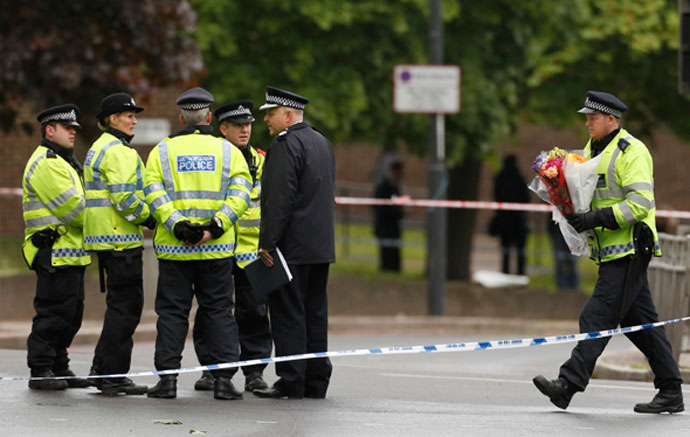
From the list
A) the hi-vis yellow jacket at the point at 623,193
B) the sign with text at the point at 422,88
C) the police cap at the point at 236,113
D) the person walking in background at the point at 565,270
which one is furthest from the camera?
the person walking in background at the point at 565,270

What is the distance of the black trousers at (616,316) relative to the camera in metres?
8.82

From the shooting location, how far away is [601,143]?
29.7ft

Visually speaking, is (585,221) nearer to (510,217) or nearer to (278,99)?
(278,99)

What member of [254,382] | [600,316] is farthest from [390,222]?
[600,316]

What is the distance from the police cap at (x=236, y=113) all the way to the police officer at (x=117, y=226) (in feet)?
2.27

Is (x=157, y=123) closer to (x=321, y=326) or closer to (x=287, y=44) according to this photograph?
(x=287, y=44)

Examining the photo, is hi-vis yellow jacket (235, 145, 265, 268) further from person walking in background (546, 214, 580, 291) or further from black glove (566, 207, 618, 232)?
person walking in background (546, 214, 580, 291)

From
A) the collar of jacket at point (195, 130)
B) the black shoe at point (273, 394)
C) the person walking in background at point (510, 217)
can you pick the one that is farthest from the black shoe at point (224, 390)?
the person walking in background at point (510, 217)

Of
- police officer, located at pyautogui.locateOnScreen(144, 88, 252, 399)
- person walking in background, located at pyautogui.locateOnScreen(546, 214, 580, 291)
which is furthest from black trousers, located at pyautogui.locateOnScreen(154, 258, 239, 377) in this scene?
person walking in background, located at pyautogui.locateOnScreen(546, 214, 580, 291)

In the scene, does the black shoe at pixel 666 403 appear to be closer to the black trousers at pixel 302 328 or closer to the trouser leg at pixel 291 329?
the black trousers at pixel 302 328

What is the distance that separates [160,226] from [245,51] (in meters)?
10.9

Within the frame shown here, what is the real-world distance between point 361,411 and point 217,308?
1.12 m

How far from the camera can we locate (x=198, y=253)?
29.8 feet

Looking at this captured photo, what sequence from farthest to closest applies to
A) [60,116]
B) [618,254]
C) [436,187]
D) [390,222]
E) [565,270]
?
[390,222], [565,270], [436,187], [60,116], [618,254]
